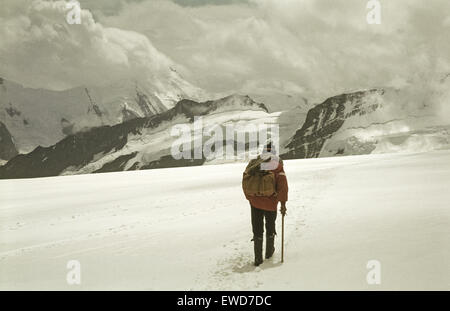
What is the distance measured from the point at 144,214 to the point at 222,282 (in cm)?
897

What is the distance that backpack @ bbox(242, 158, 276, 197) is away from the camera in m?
8.04

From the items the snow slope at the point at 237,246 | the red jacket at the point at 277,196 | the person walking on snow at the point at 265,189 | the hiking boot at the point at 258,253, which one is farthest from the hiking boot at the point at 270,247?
the red jacket at the point at 277,196

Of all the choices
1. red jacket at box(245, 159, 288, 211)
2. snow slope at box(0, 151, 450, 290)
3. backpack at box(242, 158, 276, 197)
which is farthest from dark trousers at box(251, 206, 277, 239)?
snow slope at box(0, 151, 450, 290)

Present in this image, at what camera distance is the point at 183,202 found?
18.1m

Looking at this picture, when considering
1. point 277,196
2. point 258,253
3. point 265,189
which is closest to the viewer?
point 258,253

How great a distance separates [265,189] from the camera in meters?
8.03

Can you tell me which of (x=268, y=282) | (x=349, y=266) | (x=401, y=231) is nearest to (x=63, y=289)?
(x=268, y=282)

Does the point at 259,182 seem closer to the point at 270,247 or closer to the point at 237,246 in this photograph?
the point at 270,247

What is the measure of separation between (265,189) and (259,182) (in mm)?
A: 198

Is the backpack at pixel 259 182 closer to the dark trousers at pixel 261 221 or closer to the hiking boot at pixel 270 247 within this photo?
the dark trousers at pixel 261 221

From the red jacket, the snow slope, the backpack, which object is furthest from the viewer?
the red jacket

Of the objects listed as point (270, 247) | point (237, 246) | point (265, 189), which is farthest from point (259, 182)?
point (237, 246)

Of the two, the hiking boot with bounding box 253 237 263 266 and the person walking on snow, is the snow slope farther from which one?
the person walking on snow
